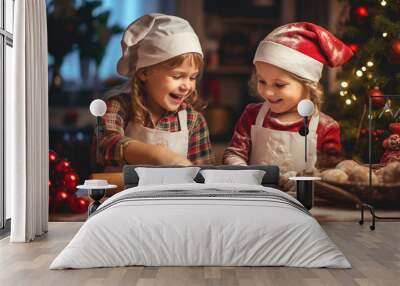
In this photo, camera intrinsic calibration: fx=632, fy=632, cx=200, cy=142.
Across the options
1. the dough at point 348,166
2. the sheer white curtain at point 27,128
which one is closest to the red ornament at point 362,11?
the dough at point 348,166

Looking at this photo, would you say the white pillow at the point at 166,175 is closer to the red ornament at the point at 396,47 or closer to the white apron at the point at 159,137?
the white apron at the point at 159,137

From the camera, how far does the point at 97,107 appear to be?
722 centimetres

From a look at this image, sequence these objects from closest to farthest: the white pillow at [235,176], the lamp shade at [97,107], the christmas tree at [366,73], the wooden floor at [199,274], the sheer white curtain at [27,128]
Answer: the wooden floor at [199,274] → the sheer white curtain at [27,128] → the white pillow at [235,176] → the lamp shade at [97,107] → the christmas tree at [366,73]

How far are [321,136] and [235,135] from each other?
3.43 feet

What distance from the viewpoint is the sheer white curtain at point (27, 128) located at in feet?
19.3

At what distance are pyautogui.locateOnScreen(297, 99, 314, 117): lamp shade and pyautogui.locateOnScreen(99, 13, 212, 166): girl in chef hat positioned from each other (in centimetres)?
125

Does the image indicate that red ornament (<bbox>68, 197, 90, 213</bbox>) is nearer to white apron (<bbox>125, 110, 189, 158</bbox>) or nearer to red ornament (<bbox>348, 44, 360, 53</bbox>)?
white apron (<bbox>125, 110, 189, 158</bbox>)

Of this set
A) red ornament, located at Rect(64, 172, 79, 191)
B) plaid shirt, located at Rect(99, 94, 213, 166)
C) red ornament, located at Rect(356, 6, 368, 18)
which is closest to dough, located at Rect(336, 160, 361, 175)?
plaid shirt, located at Rect(99, 94, 213, 166)

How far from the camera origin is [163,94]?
7633 mm

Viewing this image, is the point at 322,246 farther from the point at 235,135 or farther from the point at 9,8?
the point at 9,8

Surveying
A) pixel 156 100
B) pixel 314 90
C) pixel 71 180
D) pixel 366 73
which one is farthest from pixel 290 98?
pixel 71 180

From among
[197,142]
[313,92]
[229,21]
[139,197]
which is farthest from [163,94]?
[139,197]

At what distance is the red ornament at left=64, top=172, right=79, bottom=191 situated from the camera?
7.57 metres

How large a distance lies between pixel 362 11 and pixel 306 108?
4.83 ft
